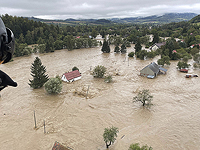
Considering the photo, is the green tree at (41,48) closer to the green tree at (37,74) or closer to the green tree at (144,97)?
the green tree at (37,74)

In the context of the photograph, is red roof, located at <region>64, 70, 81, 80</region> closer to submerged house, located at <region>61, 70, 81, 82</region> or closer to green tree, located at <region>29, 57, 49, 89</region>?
submerged house, located at <region>61, 70, 81, 82</region>

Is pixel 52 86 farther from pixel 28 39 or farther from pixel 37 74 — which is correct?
pixel 28 39

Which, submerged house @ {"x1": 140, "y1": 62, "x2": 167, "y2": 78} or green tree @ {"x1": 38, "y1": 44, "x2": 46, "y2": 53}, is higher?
green tree @ {"x1": 38, "y1": 44, "x2": 46, "y2": 53}

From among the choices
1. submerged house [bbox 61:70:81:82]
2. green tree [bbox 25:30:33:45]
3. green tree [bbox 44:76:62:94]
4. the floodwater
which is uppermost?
green tree [bbox 25:30:33:45]

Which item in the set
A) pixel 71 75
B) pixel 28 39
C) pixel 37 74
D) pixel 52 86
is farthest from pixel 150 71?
pixel 28 39

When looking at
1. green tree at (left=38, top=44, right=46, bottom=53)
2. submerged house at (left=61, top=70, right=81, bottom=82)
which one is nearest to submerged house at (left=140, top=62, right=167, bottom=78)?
submerged house at (left=61, top=70, right=81, bottom=82)

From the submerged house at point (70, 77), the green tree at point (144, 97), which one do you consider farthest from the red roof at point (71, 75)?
the green tree at point (144, 97)

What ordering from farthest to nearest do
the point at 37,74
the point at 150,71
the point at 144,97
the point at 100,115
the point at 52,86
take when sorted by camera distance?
the point at 150,71 → the point at 37,74 → the point at 52,86 → the point at 144,97 → the point at 100,115

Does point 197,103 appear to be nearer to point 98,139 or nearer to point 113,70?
point 98,139

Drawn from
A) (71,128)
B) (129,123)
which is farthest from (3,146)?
(129,123)
